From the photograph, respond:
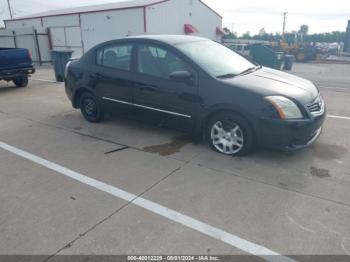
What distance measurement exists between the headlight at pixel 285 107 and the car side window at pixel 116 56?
8.01 feet

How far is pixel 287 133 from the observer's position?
3.63 metres

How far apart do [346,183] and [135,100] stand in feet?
10.7

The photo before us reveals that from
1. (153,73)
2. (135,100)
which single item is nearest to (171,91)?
(153,73)

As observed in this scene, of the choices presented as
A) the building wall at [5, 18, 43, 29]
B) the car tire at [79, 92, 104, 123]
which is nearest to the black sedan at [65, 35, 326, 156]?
the car tire at [79, 92, 104, 123]

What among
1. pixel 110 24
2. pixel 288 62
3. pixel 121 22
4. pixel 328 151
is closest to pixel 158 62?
pixel 328 151

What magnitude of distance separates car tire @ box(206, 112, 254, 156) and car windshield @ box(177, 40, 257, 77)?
663 mm

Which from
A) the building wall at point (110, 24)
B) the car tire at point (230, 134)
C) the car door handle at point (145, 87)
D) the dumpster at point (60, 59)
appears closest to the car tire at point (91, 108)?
the car door handle at point (145, 87)

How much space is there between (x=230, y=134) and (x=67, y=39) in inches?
804

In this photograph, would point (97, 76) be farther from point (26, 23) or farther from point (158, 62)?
point (26, 23)

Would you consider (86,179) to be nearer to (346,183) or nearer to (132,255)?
(132,255)

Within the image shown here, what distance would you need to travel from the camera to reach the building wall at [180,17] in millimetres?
19436

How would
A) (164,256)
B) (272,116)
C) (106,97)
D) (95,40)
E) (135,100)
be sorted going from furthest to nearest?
(95,40) → (106,97) → (135,100) → (272,116) → (164,256)

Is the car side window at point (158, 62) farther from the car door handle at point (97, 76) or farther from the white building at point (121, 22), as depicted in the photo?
the white building at point (121, 22)

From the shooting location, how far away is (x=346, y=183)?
11.1 ft
